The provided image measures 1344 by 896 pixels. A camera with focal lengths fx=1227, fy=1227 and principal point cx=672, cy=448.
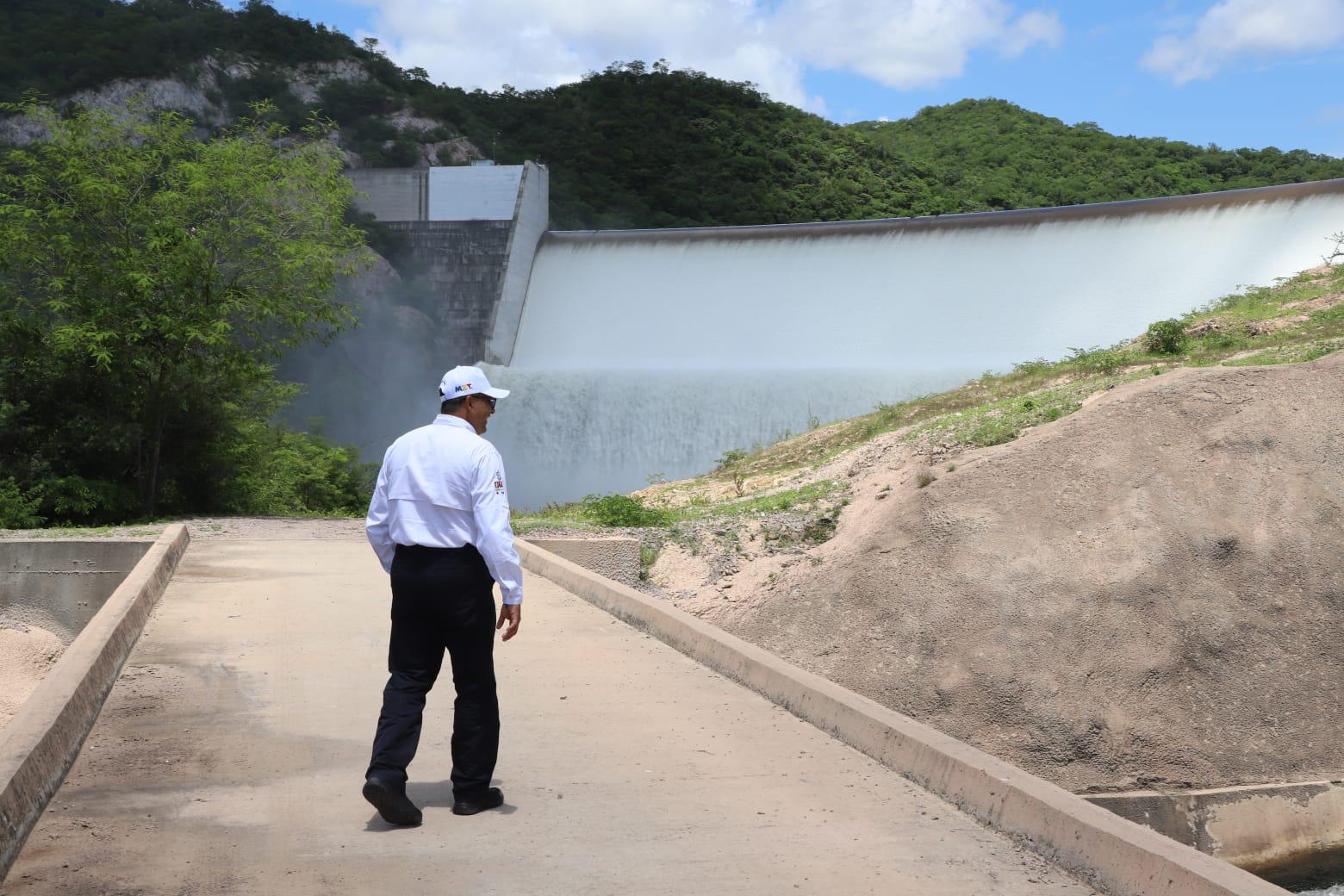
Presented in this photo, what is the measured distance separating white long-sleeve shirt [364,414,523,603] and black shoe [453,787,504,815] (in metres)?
0.76

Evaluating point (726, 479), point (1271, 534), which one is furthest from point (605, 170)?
point (1271, 534)

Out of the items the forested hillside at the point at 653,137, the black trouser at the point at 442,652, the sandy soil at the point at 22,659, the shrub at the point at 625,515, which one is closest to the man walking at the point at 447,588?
the black trouser at the point at 442,652

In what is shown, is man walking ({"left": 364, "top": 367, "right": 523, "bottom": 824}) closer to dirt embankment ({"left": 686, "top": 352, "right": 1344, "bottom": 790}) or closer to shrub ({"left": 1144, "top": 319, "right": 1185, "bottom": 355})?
dirt embankment ({"left": 686, "top": 352, "right": 1344, "bottom": 790})

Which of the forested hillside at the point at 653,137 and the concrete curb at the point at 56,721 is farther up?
the forested hillside at the point at 653,137

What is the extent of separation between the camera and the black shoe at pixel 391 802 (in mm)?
4297

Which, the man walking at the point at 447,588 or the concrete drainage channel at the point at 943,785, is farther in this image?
the man walking at the point at 447,588

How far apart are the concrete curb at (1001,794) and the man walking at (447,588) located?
1830 mm

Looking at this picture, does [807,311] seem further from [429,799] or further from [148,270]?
[429,799]

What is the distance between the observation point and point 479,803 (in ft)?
15.0

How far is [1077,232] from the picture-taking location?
28.8 metres

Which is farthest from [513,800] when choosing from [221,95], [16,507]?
[221,95]

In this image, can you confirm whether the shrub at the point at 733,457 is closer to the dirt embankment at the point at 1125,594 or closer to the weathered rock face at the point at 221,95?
the dirt embankment at the point at 1125,594

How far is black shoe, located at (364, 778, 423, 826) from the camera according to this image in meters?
4.30

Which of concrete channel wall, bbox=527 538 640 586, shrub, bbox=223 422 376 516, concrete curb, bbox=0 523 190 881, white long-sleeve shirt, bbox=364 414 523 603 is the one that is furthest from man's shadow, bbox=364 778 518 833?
shrub, bbox=223 422 376 516
